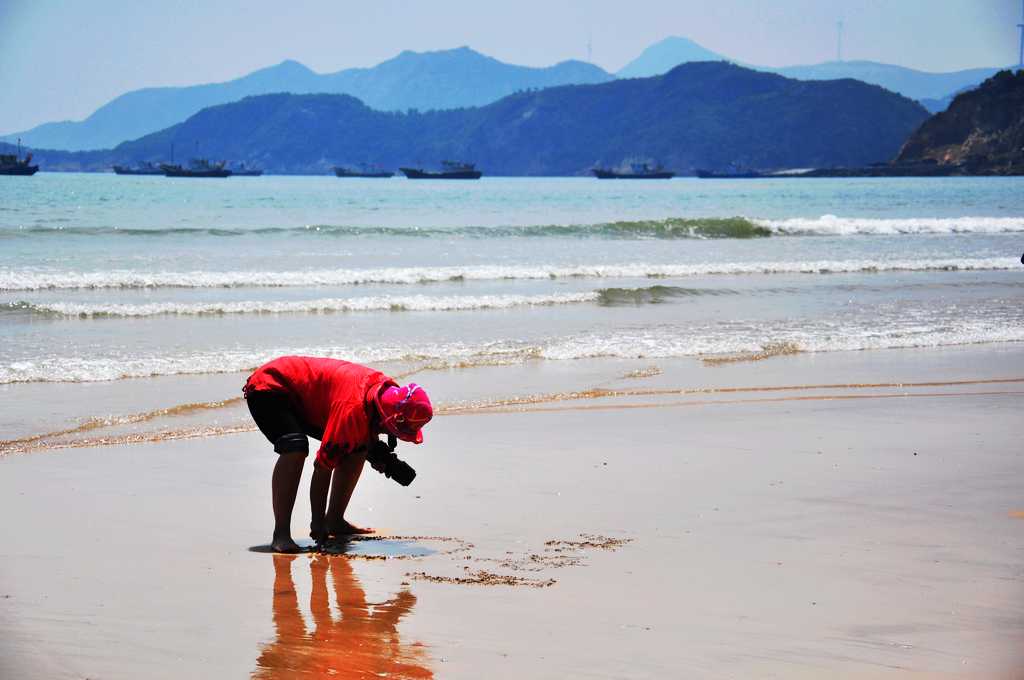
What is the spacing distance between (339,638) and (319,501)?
61.3 inches

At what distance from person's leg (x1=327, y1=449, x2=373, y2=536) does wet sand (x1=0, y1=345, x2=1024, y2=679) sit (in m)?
0.15

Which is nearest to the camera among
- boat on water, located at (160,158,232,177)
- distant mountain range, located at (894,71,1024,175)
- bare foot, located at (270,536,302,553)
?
bare foot, located at (270,536,302,553)

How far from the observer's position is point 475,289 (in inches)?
844

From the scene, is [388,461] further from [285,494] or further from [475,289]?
[475,289]

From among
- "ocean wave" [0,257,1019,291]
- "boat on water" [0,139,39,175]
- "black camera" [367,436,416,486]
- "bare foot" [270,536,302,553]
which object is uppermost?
"boat on water" [0,139,39,175]

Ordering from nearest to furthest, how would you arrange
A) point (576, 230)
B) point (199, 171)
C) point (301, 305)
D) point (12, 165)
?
point (301, 305), point (576, 230), point (12, 165), point (199, 171)

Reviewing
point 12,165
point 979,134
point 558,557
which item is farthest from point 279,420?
point 979,134

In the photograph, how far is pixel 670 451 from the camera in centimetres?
785

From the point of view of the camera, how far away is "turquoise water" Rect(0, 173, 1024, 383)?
13703 millimetres

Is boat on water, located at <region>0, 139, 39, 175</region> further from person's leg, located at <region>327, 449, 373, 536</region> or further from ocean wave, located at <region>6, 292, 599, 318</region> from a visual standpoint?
person's leg, located at <region>327, 449, 373, 536</region>

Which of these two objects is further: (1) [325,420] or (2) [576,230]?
(2) [576,230]

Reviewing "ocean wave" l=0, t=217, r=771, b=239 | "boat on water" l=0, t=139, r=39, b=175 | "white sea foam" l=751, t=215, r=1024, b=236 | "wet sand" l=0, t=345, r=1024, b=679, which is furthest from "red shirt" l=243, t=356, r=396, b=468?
"boat on water" l=0, t=139, r=39, b=175

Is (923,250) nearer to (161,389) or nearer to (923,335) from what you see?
(923,335)

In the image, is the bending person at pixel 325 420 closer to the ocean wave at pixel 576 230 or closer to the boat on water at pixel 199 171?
the ocean wave at pixel 576 230
